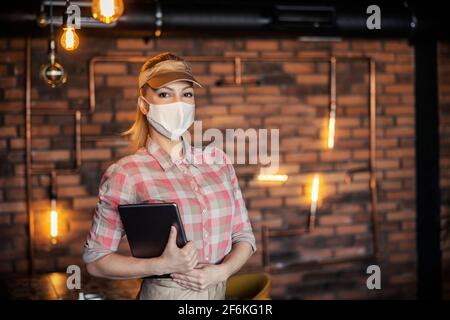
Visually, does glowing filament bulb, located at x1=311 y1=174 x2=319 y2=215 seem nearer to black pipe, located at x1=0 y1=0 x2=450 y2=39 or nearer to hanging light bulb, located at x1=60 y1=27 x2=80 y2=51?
black pipe, located at x1=0 y1=0 x2=450 y2=39

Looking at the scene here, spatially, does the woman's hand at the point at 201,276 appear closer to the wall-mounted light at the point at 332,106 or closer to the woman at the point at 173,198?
the woman at the point at 173,198

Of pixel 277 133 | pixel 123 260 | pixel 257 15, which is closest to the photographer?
pixel 123 260

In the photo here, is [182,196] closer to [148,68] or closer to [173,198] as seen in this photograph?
[173,198]

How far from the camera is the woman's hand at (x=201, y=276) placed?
1.91 metres

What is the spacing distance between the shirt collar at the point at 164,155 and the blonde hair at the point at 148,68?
0.04 metres

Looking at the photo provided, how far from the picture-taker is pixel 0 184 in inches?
155

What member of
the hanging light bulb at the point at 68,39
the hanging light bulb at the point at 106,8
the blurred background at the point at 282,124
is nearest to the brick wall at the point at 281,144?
the blurred background at the point at 282,124

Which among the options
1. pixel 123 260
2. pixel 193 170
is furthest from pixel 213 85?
pixel 123 260

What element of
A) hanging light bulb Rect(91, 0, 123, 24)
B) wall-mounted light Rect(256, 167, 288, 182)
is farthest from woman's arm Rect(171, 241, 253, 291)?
wall-mounted light Rect(256, 167, 288, 182)

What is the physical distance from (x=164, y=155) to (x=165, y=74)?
280 mm

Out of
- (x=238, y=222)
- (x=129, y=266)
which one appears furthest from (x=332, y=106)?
(x=129, y=266)
